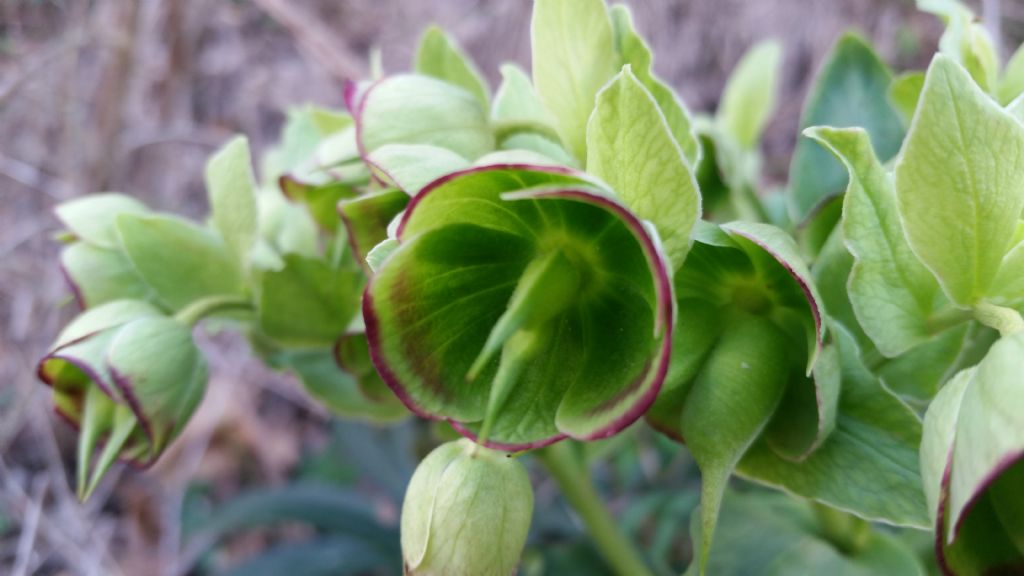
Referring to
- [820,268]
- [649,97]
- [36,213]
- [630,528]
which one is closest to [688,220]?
[649,97]

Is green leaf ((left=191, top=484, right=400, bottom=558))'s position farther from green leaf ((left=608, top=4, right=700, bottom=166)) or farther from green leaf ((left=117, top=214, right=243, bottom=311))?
green leaf ((left=608, top=4, right=700, bottom=166))

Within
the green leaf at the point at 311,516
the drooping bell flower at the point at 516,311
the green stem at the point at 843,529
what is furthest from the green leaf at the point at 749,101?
the green leaf at the point at 311,516

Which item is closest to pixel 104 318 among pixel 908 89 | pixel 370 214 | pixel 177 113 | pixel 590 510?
pixel 370 214

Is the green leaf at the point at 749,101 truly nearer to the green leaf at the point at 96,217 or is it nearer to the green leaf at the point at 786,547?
the green leaf at the point at 786,547

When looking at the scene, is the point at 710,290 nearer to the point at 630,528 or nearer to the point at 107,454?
the point at 107,454

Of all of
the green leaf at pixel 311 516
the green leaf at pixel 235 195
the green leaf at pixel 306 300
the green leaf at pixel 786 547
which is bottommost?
the green leaf at pixel 311 516

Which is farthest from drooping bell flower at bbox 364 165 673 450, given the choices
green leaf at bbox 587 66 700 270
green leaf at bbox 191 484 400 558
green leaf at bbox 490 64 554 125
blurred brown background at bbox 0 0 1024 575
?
green leaf at bbox 191 484 400 558
